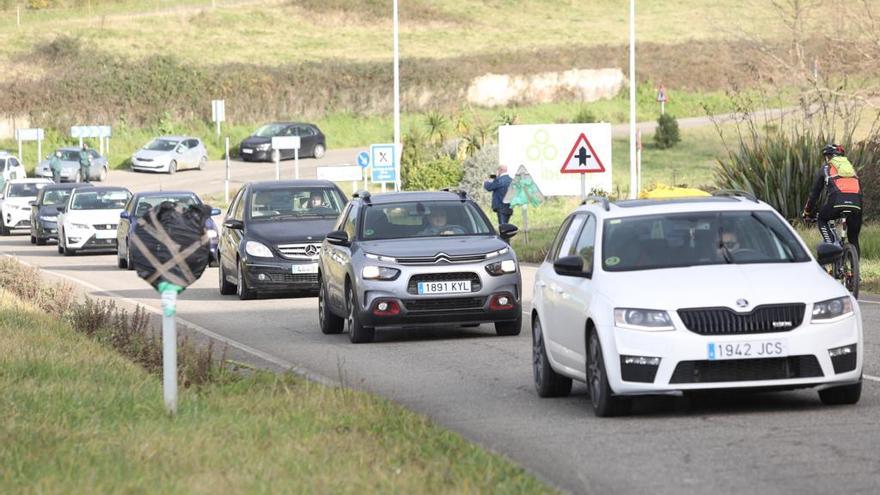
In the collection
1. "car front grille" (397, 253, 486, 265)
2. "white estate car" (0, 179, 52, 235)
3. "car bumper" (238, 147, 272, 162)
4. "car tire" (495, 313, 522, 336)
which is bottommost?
"white estate car" (0, 179, 52, 235)

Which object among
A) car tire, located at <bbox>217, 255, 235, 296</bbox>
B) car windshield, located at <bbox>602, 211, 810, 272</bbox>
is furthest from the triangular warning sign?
car windshield, located at <bbox>602, 211, 810, 272</bbox>

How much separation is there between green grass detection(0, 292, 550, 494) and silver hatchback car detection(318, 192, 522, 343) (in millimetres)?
4569

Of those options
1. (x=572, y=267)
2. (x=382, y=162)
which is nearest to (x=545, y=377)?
(x=572, y=267)

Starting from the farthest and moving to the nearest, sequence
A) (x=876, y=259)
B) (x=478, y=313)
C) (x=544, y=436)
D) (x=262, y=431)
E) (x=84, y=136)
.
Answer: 1. (x=84, y=136)
2. (x=876, y=259)
3. (x=478, y=313)
4. (x=544, y=436)
5. (x=262, y=431)

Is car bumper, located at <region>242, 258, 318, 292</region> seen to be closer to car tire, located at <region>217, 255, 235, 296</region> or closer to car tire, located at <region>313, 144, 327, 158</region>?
car tire, located at <region>217, 255, 235, 296</region>

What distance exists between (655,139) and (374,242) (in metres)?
56.8

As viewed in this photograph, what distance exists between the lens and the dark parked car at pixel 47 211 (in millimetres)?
44875

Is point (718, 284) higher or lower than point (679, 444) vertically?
higher

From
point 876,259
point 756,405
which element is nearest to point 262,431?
point 756,405

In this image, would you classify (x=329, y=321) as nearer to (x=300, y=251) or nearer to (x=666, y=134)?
(x=300, y=251)

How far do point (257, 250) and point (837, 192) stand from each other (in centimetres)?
781

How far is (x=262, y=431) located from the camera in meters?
10.6

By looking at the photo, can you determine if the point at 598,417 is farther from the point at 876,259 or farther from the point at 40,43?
the point at 40,43

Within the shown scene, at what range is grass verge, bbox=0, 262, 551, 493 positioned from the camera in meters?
8.72
